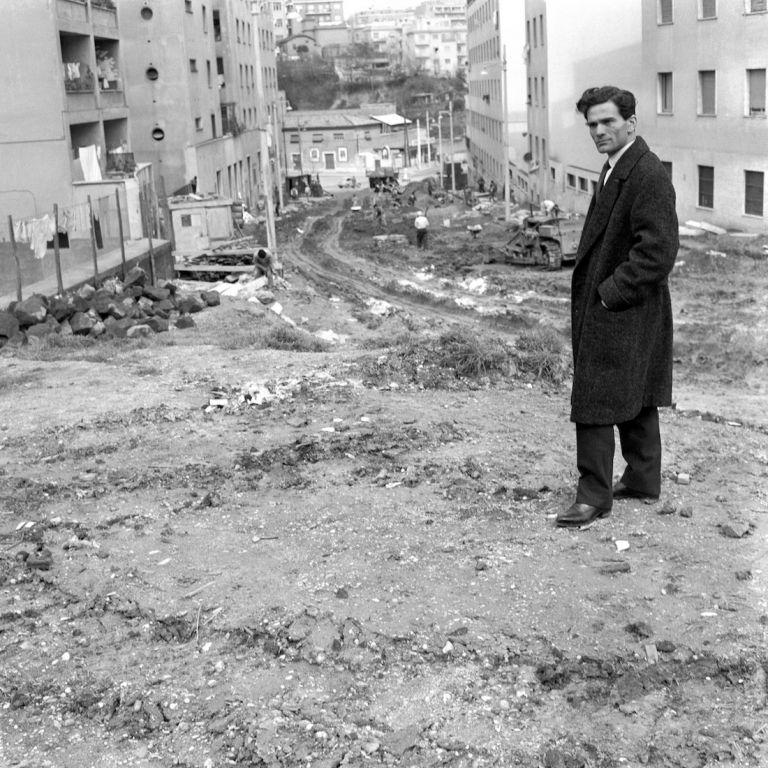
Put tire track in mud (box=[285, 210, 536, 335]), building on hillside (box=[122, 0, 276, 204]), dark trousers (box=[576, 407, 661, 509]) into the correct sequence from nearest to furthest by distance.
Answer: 1. dark trousers (box=[576, 407, 661, 509])
2. tire track in mud (box=[285, 210, 536, 335])
3. building on hillside (box=[122, 0, 276, 204])

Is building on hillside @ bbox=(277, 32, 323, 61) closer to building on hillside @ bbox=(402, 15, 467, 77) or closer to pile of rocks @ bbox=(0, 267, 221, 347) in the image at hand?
building on hillside @ bbox=(402, 15, 467, 77)

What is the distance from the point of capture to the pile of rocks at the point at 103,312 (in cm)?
1647

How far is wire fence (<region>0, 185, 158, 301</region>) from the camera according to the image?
20.0 m

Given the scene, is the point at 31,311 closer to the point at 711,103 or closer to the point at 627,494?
the point at 627,494

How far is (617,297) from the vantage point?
5.35 m

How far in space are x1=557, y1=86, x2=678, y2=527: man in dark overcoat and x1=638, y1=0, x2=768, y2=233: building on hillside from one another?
86.0 ft

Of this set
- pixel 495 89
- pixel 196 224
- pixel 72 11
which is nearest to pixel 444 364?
pixel 196 224

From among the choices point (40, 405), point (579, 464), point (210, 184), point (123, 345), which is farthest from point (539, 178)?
point (579, 464)

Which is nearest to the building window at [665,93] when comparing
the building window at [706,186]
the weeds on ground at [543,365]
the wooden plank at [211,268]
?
the building window at [706,186]

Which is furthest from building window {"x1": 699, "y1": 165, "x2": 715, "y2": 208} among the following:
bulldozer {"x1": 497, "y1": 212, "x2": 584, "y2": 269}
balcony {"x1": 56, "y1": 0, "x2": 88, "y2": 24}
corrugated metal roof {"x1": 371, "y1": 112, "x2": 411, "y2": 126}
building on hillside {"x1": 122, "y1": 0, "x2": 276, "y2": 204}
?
corrugated metal roof {"x1": 371, "y1": 112, "x2": 411, "y2": 126}

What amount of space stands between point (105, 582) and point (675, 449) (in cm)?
402

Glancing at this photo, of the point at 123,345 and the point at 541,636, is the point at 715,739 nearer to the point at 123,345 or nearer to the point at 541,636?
the point at 541,636

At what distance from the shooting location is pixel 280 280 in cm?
2697

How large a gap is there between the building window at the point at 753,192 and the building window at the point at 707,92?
8.46 feet
